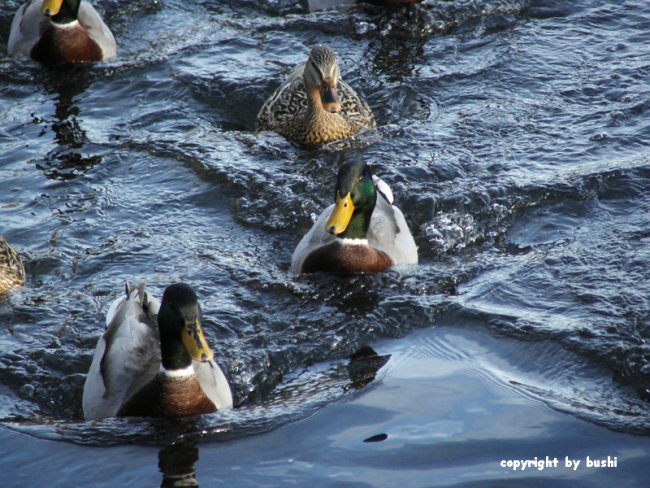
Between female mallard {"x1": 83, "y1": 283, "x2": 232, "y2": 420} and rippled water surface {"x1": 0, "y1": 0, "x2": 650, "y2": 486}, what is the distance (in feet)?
0.35

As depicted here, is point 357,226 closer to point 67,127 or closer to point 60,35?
point 67,127

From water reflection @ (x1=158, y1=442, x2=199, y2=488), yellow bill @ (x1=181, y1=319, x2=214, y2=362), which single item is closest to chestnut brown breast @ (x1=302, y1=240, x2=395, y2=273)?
yellow bill @ (x1=181, y1=319, x2=214, y2=362)

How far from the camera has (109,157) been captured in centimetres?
908

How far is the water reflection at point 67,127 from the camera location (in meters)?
8.97

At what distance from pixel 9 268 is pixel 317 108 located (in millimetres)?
3187

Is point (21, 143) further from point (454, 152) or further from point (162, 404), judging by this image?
point (162, 404)

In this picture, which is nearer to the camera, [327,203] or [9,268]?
[9,268]

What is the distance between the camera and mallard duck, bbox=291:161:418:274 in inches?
288

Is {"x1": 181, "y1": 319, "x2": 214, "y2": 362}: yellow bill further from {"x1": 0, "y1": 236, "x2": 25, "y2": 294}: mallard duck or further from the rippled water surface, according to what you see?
{"x1": 0, "y1": 236, "x2": 25, "y2": 294}: mallard duck

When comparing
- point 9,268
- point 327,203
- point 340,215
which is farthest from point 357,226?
point 9,268

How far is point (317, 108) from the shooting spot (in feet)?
30.8

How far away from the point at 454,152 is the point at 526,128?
800 mm

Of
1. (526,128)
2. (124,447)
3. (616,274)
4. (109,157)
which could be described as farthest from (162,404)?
(526,128)

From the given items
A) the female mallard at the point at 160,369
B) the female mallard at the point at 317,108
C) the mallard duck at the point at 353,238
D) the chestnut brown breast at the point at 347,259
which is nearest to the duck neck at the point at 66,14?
the female mallard at the point at 317,108
